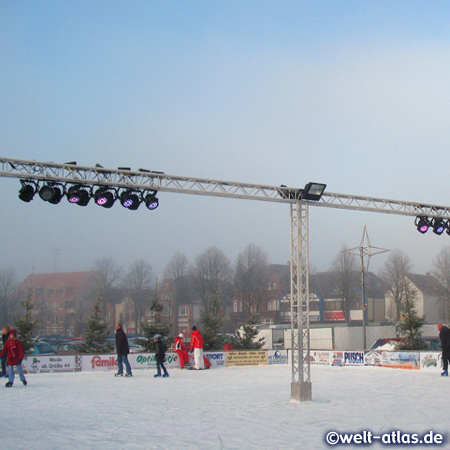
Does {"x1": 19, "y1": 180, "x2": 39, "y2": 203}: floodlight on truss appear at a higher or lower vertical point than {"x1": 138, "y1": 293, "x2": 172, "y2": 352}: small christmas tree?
higher

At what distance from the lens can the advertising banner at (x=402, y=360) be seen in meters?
23.5

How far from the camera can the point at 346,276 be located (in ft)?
232

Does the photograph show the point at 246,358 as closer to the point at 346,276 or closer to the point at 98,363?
the point at 98,363

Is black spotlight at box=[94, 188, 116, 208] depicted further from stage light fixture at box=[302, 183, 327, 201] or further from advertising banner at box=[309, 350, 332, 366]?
advertising banner at box=[309, 350, 332, 366]

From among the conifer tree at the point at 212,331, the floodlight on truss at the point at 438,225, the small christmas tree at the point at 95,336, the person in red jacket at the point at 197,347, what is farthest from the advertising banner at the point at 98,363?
the floodlight on truss at the point at 438,225

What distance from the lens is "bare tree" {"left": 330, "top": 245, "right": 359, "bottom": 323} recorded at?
6925 cm

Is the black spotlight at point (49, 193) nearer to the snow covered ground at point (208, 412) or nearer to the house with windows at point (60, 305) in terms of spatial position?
the snow covered ground at point (208, 412)

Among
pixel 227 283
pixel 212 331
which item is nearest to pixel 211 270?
pixel 227 283

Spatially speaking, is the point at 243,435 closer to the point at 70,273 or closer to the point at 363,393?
the point at 363,393

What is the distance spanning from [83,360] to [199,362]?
15.8 ft

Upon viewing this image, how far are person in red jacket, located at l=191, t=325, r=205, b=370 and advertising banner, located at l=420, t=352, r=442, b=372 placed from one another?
909 cm

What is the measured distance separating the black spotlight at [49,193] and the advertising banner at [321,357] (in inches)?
679

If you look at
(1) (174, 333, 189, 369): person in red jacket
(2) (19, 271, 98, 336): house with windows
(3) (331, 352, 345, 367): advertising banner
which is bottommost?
(3) (331, 352, 345, 367): advertising banner

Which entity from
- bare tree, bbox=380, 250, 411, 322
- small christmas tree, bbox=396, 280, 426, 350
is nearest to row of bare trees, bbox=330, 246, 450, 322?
bare tree, bbox=380, 250, 411, 322
